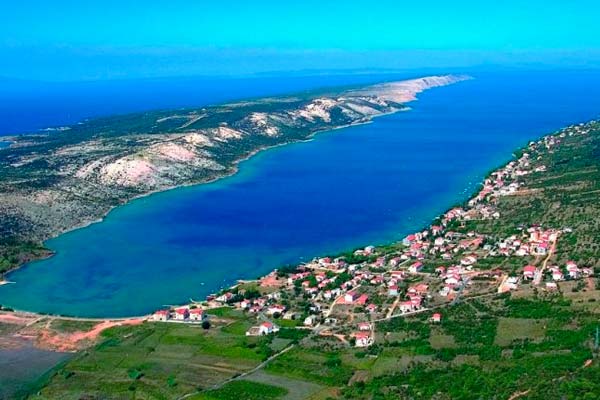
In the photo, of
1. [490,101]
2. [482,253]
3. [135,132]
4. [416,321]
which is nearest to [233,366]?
[416,321]

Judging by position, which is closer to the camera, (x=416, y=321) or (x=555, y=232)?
(x=416, y=321)

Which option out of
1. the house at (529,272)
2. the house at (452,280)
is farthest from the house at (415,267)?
the house at (529,272)

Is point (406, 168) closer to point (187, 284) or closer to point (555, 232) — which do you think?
point (555, 232)

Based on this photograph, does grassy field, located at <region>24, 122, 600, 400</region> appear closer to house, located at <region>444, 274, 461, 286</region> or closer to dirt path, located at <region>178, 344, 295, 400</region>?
dirt path, located at <region>178, 344, 295, 400</region>

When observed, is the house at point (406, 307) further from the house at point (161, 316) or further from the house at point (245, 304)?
the house at point (161, 316)

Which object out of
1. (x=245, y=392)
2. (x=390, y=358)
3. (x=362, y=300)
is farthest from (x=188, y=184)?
(x=245, y=392)

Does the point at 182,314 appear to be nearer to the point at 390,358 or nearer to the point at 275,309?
the point at 275,309
